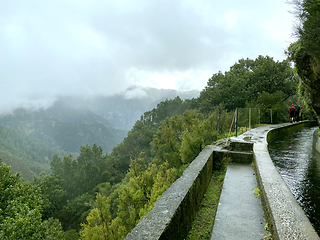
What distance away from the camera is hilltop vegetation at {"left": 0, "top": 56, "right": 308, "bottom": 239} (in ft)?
34.3

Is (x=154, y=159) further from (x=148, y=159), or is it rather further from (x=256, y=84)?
(x=148, y=159)

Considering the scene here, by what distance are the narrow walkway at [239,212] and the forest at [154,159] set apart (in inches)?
49.0

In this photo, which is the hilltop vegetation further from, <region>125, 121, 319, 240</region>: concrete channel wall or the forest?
<region>125, 121, 319, 240</region>: concrete channel wall

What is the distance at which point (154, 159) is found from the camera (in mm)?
29047

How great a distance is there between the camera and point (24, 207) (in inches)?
496

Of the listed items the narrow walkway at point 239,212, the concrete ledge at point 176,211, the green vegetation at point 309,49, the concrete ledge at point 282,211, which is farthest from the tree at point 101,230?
the green vegetation at point 309,49

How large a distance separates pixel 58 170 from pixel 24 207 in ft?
136

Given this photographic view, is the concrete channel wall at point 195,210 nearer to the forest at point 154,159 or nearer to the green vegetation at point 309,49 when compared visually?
the forest at point 154,159

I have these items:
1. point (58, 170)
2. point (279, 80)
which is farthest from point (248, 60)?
point (58, 170)

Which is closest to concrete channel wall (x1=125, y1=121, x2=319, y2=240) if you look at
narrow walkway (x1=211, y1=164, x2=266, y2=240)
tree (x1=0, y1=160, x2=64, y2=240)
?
narrow walkway (x1=211, y1=164, x2=266, y2=240)

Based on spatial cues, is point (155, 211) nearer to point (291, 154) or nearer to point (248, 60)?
point (291, 154)

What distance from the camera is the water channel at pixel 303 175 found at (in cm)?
293

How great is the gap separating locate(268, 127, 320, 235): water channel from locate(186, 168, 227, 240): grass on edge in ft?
4.34

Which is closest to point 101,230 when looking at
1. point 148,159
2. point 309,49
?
point 309,49
